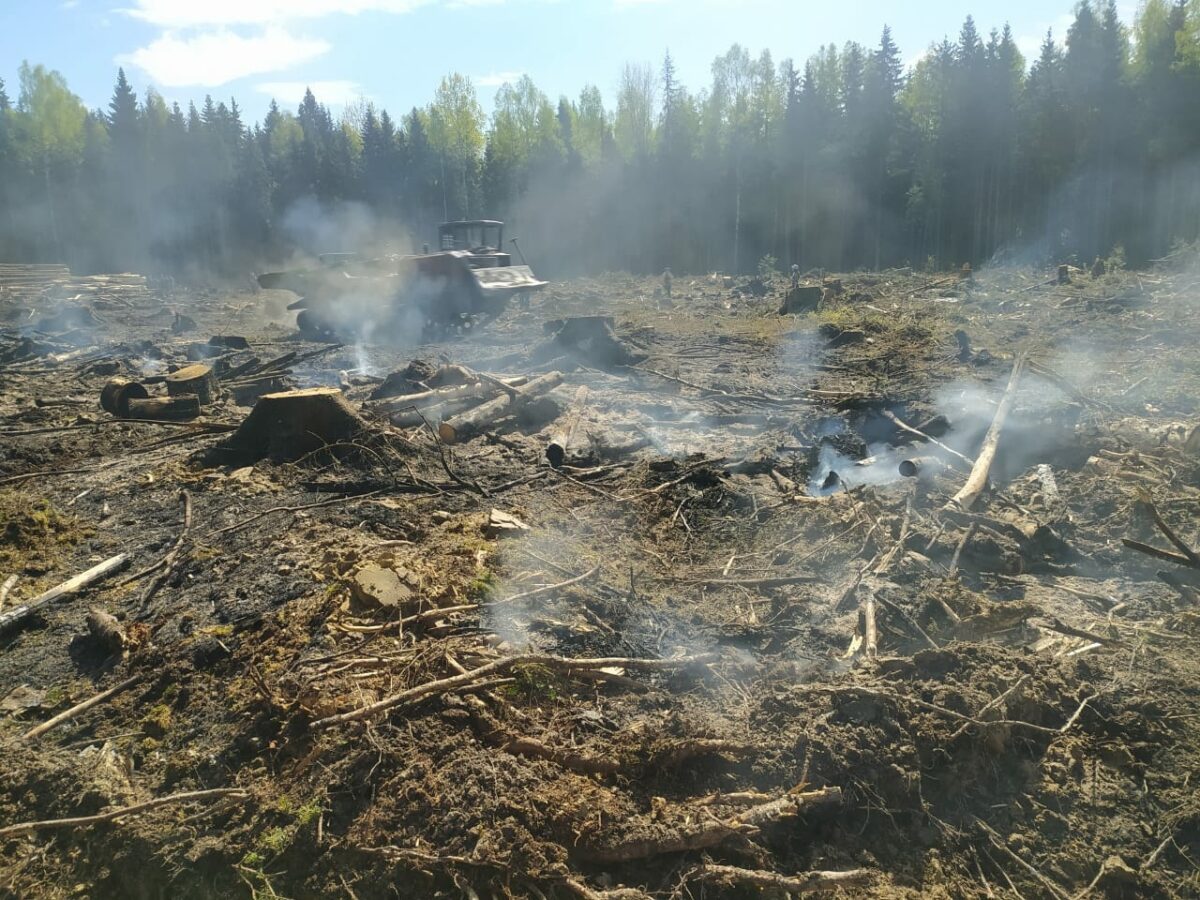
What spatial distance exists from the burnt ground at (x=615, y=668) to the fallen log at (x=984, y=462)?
223mm

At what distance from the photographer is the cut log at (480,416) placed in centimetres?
923

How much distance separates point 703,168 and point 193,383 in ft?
132

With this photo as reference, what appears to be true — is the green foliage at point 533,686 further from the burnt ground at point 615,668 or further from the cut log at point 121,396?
the cut log at point 121,396

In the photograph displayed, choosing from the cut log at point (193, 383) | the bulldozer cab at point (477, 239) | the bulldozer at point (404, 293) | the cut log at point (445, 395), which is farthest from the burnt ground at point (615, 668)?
the bulldozer cab at point (477, 239)

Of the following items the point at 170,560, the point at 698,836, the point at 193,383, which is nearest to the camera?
the point at 698,836

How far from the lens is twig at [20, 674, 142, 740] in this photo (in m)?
3.87

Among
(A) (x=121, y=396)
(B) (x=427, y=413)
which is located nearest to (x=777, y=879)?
(B) (x=427, y=413)

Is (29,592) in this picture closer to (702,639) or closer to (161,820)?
(161,820)

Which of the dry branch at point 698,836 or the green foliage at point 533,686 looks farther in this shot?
the green foliage at point 533,686

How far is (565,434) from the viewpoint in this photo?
9539 millimetres

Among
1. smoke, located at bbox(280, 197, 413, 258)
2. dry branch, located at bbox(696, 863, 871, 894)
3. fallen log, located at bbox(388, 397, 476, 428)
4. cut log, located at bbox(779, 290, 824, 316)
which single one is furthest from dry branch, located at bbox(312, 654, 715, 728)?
smoke, located at bbox(280, 197, 413, 258)

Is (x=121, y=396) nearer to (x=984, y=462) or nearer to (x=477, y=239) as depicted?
(x=984, y=462)

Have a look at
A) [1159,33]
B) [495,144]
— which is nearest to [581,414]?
[1159,33]

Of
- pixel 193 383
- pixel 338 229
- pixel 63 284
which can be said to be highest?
pixel 338 229
